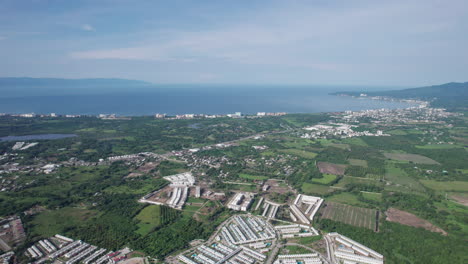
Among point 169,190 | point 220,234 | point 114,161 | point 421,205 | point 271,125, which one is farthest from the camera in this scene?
point 271,125

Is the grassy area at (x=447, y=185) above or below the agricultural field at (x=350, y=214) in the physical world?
above

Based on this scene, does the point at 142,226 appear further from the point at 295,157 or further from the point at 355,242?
the point at 295,157

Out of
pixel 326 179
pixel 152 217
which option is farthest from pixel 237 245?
pixel 326 179

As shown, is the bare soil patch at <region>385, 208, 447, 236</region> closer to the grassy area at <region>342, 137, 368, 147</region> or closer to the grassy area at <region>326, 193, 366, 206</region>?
the grassy area at <region>326, 193, 366, 206</region>

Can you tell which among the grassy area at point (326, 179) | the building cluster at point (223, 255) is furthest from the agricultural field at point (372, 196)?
the building cluster at point (223, 255)

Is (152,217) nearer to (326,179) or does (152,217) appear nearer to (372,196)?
(326,179)

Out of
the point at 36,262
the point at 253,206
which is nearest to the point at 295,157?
the point at 253,206

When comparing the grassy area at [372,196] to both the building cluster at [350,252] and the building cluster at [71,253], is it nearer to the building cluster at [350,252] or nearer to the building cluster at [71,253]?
the building cluster at [350,252]
